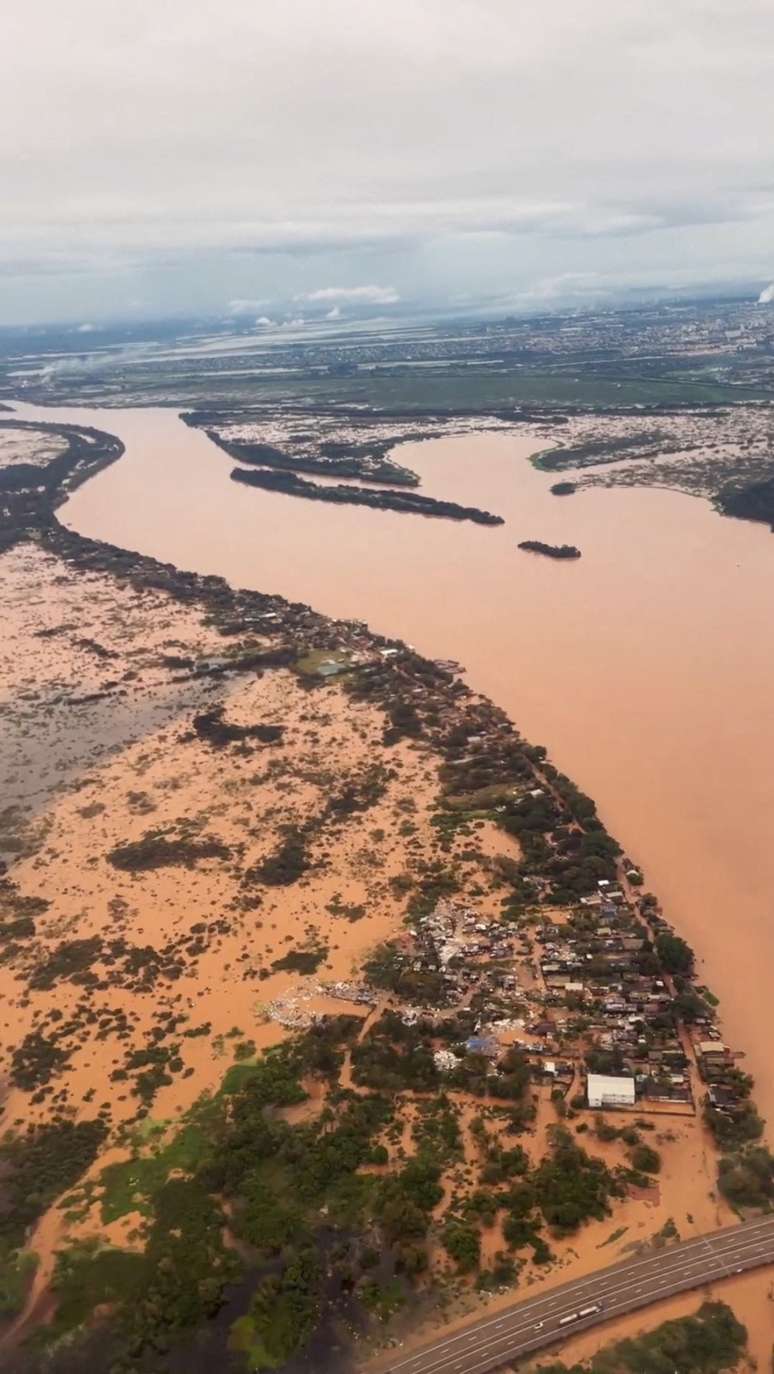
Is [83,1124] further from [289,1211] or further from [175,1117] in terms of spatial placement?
[289,1211]

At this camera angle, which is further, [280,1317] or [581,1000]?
[581,1000]

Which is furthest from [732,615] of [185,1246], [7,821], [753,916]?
[185,1246]

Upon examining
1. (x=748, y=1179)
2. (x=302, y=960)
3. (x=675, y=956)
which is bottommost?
(x=748, y=1179)

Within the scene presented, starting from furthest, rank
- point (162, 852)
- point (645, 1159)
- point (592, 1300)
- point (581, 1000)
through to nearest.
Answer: point (162, 852), point (581, 1000), point (645, 1159), point (592, 1300)

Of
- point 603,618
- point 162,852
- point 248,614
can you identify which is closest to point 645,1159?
point 162,852

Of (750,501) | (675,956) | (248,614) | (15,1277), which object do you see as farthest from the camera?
(750,501)

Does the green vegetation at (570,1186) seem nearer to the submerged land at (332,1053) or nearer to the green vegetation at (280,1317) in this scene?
the submerged land at (332,1053)

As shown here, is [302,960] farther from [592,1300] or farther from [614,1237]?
[592,1300]

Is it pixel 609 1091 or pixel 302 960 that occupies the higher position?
pixel 302 960
